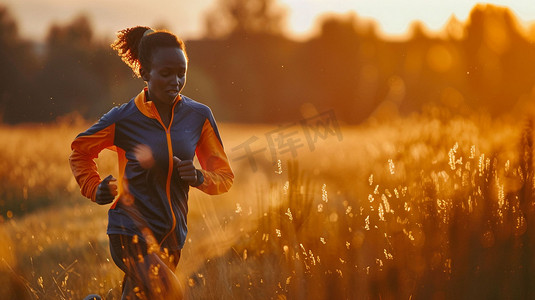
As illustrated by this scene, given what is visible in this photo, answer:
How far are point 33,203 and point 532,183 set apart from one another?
6994mm

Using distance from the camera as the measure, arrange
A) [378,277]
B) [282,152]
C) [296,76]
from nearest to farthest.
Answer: [378,277] → [282,152] → [296,76]

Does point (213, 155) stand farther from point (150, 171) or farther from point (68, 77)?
point (68, 77)

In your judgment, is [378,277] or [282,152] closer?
[378,277]

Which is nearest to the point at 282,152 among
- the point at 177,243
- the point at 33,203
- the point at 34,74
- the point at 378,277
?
the point at 177,243

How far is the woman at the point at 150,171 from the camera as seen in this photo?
3.05 metres

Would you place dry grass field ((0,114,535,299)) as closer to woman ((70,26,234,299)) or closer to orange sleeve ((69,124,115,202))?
woman ((70,26,234,299))

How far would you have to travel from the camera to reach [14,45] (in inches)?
1656

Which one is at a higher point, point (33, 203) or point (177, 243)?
point (177, 243)

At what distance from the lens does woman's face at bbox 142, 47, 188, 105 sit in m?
3.09

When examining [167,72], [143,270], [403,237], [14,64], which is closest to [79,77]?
[14,64]

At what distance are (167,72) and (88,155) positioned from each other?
2.00 feet

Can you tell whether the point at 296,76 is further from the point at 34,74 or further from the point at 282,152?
the point at 282,152

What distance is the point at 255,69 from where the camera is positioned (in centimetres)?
4453

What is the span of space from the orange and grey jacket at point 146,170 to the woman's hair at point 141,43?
209 mm
